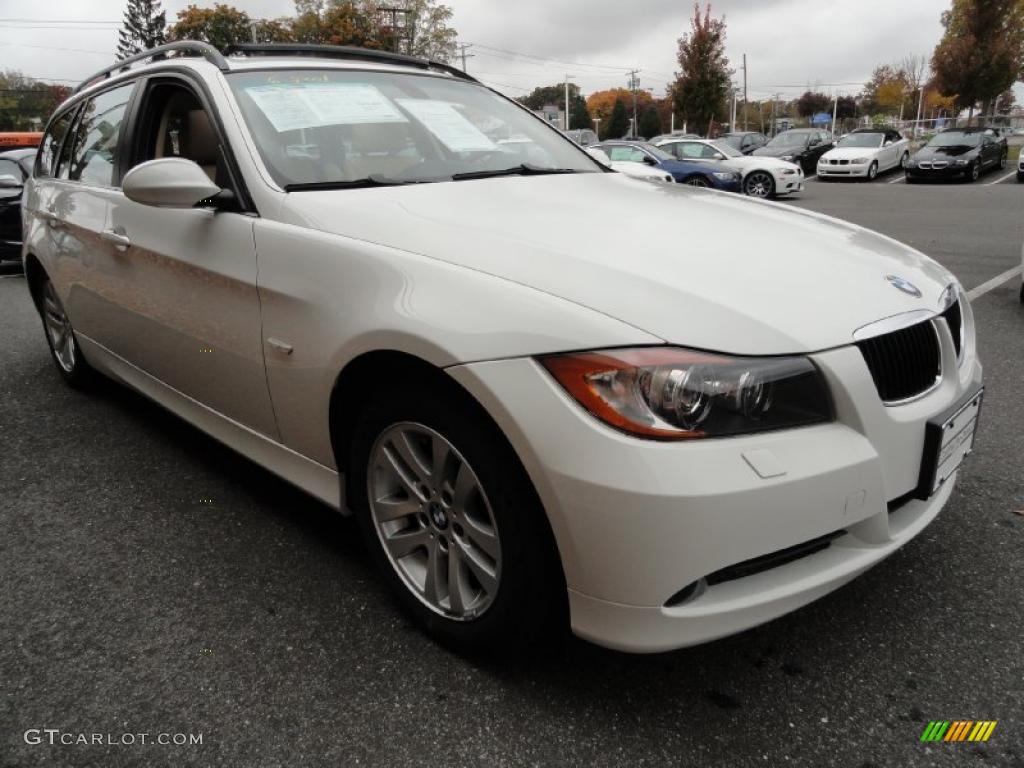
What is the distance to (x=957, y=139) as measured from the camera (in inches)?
855

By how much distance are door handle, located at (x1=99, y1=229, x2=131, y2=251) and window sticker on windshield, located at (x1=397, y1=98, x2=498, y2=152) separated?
3.86ft

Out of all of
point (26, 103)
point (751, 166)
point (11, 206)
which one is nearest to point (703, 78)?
point (751, 166)

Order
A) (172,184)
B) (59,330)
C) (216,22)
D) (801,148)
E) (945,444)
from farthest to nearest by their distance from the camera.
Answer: (216,22), (801,148), (59,330), (172,184), (945,444)

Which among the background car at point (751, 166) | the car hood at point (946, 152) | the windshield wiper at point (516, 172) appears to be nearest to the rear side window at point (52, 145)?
the windshield wiper at point (516, 172)

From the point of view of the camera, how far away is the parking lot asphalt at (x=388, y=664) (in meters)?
1.81

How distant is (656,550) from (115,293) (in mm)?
2648

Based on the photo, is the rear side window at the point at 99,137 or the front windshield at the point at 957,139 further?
the front windshield at the point at 957,139

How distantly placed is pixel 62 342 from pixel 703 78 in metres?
39.5

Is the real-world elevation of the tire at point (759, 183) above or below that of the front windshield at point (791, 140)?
below

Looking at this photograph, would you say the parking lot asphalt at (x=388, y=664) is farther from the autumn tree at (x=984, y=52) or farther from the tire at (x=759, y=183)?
the autumn tree at (x=984, y=52)

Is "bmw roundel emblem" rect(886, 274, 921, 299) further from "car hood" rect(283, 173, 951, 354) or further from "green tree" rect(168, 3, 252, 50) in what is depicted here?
"green tree" rect(168, 3, 252, 50)

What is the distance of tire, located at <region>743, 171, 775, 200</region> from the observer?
56.0ft

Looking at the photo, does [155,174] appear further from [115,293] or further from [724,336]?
[724,336]

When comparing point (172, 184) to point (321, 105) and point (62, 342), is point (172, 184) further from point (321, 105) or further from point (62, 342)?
point (62, 342)
